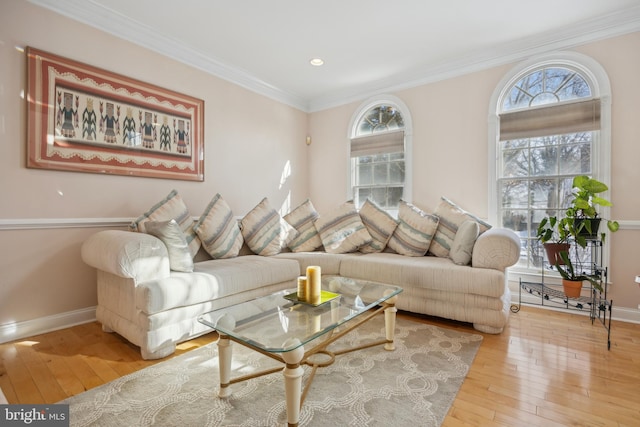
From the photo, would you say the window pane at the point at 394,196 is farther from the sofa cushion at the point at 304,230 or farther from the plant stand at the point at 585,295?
the plant stand at the point at 585,295

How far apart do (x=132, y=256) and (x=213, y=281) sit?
1.83ft

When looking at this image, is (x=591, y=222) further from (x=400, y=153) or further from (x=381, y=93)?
(x=381, y=93)

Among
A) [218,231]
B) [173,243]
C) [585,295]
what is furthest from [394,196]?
[173,243]

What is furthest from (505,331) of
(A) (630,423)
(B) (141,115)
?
(B) (141,115)

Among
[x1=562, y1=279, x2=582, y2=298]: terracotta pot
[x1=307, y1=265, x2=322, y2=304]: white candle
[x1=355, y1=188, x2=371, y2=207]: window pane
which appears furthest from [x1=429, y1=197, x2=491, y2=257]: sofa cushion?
[x1=307, y1=265, x2=322, y2=304]: white candle

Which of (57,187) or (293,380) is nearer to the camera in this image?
(293,380)

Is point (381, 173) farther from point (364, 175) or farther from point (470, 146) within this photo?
point (470, 146)

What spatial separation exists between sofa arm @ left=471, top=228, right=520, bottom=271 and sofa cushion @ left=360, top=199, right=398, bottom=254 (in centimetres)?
97

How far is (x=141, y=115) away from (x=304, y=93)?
90.2 inches

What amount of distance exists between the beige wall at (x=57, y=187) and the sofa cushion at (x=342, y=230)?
53.1 inches

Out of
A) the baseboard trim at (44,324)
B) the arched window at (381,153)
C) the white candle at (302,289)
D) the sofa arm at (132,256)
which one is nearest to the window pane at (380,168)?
the arched window at (381,153)

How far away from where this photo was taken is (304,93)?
14.7 feet

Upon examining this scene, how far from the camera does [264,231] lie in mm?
3324

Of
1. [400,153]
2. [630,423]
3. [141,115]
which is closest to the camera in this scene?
[630,423]
